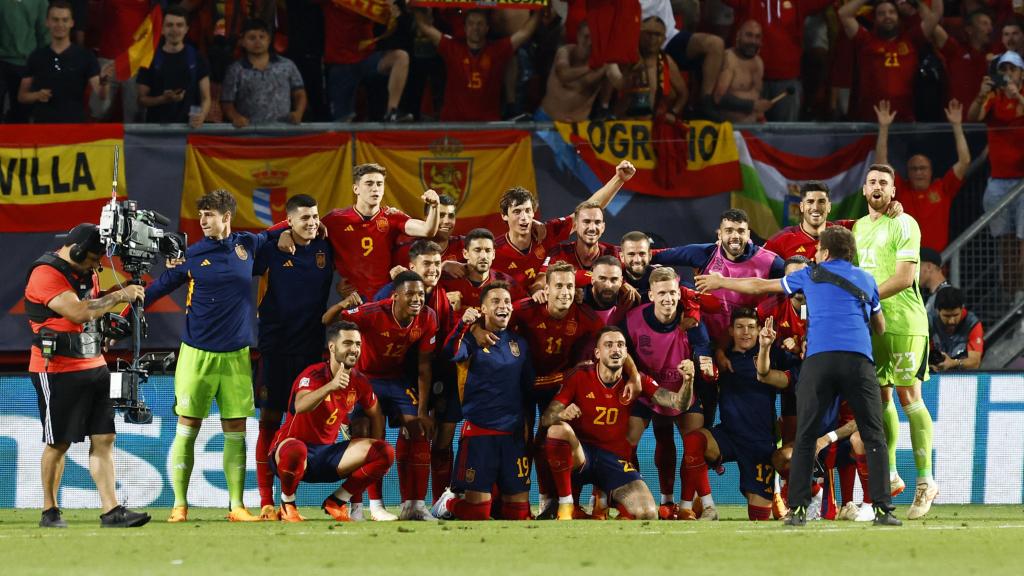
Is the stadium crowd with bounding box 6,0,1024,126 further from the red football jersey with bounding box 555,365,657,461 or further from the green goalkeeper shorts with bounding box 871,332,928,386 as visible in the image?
the green goalkeeper shorts with bounding box 871,332,928,386

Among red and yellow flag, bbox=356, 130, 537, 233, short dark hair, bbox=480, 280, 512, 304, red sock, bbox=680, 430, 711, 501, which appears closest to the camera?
short dark hair, bbox=480, 280, 512, 304

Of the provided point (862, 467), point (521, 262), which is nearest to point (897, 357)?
point (862, 467)

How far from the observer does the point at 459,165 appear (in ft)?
48.3

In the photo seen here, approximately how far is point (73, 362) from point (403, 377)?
7.52 feet

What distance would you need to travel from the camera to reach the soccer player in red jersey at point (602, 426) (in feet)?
35.3

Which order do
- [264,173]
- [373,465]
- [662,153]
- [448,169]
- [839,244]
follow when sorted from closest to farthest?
[839,244] → [373,465] → [264,173] → [448,169] → [662,153]

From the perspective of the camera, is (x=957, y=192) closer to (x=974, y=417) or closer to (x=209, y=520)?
(x=974, y=417)

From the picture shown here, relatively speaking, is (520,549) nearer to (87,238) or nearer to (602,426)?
(602,426)

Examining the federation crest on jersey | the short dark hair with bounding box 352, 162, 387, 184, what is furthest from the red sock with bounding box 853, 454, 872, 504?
the federation crest on jersey

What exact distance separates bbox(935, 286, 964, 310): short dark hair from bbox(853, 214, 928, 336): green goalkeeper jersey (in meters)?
2.70

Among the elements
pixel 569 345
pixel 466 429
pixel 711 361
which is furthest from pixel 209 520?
pixel 711 361

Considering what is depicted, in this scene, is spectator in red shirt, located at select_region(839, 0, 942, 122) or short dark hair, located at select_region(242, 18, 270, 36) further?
spectator in red shirt, located at select_region(839, 0, 942, 122)

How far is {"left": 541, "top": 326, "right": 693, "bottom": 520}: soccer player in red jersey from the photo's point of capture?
35.3ft

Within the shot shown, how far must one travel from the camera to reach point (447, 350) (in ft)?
36.2
